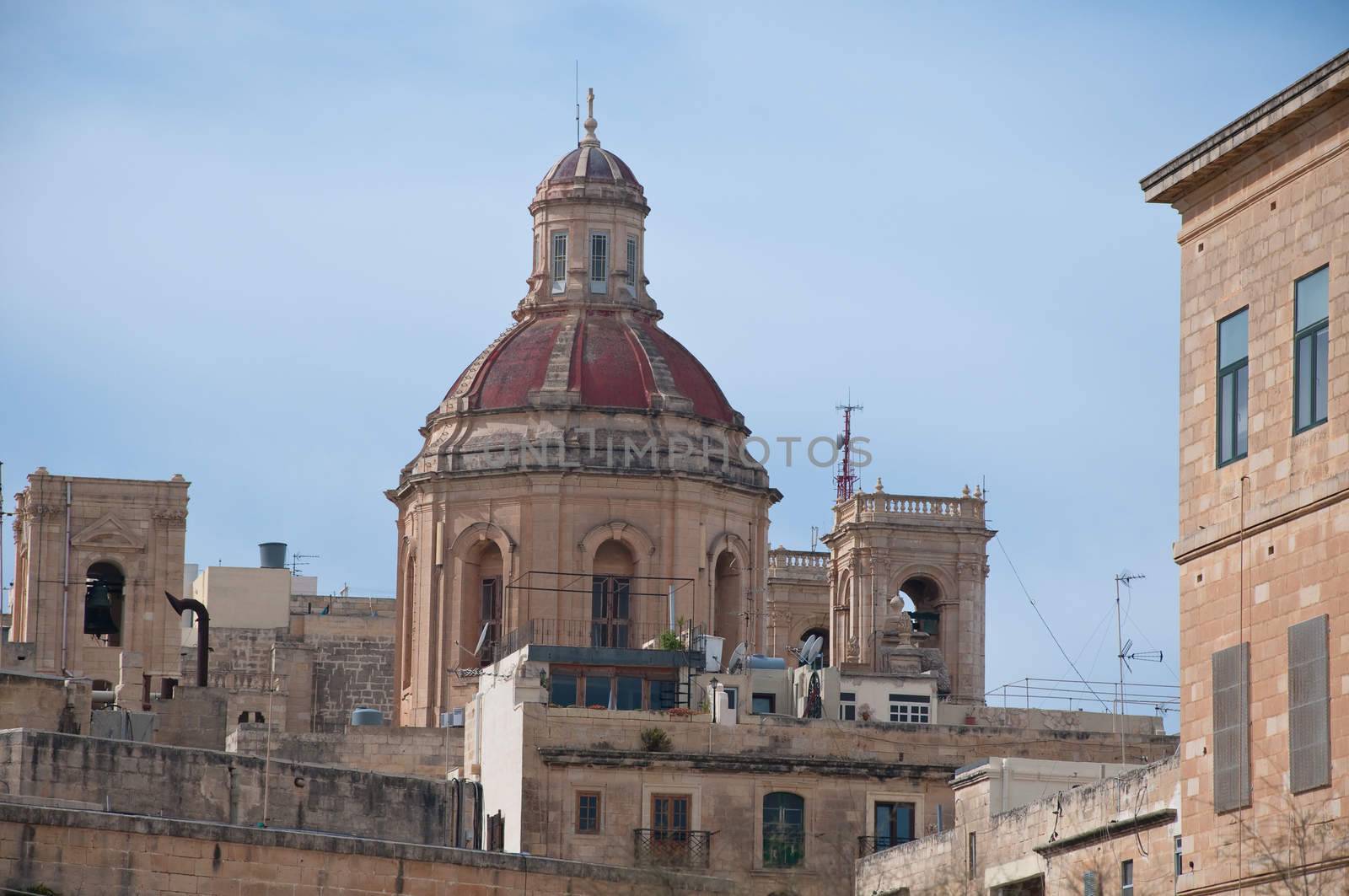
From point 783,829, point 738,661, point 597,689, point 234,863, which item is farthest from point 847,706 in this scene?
point 234,863

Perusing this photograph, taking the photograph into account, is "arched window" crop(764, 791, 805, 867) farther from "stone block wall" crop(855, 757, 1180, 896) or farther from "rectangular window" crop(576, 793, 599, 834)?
"stone block wall" crop(855, 757, 1180, 896)

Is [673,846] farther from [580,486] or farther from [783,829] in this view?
[580,486]

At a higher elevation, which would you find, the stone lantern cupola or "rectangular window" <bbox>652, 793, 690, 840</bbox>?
the stone lantern cupola

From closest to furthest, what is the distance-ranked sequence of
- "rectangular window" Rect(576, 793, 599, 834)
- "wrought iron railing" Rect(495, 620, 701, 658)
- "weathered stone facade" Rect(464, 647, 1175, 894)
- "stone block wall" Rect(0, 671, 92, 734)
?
1. "stone block wall" Rect(0, 671, 92, 734)
2. "weathered stone facade" Rect(464, 647, 1175, 894)
3. "rectangular window" Rect(576, 793, 599, 834)
4. "wrought iron railing" Rect(495, 620, 701, 658)

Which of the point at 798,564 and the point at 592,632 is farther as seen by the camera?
the point at 798,564

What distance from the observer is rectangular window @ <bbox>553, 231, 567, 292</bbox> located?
78.2 m

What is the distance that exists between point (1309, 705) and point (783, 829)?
23.9 m

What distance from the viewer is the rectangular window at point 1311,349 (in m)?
33.4

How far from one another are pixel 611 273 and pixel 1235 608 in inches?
1749

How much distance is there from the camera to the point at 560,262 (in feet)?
258

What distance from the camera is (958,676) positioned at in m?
84.6

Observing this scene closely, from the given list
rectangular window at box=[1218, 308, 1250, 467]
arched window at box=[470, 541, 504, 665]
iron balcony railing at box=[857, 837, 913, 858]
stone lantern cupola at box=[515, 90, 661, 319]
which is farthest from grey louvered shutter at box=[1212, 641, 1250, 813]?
stone lantern cupola at box=[515, 90, 661, 319]

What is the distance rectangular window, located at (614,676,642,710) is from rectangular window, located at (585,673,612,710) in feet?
0.65

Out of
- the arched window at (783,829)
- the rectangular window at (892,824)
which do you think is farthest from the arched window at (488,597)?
the rectangular window at (892,824)
